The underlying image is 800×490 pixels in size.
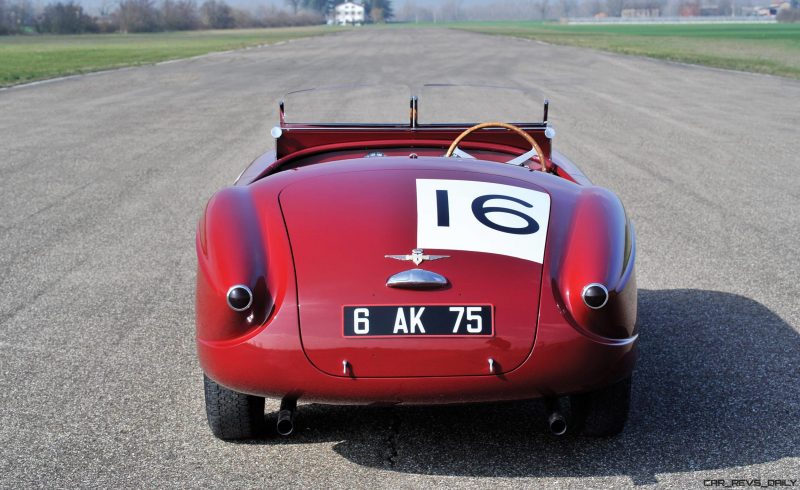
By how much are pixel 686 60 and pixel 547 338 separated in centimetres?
2995

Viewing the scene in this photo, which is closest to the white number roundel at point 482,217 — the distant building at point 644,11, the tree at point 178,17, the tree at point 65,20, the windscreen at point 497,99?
the windscreen at point 497,99

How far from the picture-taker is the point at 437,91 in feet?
18.1

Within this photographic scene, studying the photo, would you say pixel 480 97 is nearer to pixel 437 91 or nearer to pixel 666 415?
pixel 437 91

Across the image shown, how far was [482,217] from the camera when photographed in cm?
335

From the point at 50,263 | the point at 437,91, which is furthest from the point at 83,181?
the point at 437,91

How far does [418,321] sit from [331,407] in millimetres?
971

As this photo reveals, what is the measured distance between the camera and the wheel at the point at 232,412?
132 inches

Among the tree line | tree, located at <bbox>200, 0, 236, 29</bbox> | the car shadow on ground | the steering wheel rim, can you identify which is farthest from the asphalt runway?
tree, located at <bbox>200, 0, 236, 29</bbox>

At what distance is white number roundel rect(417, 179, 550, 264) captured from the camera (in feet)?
10.6

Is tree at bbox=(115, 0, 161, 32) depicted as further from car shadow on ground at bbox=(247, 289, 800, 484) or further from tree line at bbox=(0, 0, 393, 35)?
car shadow on ground at bbox=(247, 289, 800, 484)

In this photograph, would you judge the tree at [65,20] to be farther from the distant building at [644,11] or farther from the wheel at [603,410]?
the distant building at [644,11]

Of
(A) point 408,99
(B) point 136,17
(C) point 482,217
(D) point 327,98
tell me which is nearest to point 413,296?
(C) point 482,217

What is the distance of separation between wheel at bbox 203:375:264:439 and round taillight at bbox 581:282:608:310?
120cm

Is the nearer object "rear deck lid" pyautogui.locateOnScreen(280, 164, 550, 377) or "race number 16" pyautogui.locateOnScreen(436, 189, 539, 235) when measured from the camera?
"rear deck lid" pyautogui.locateOnScreen(280, 164, 550, 377)
